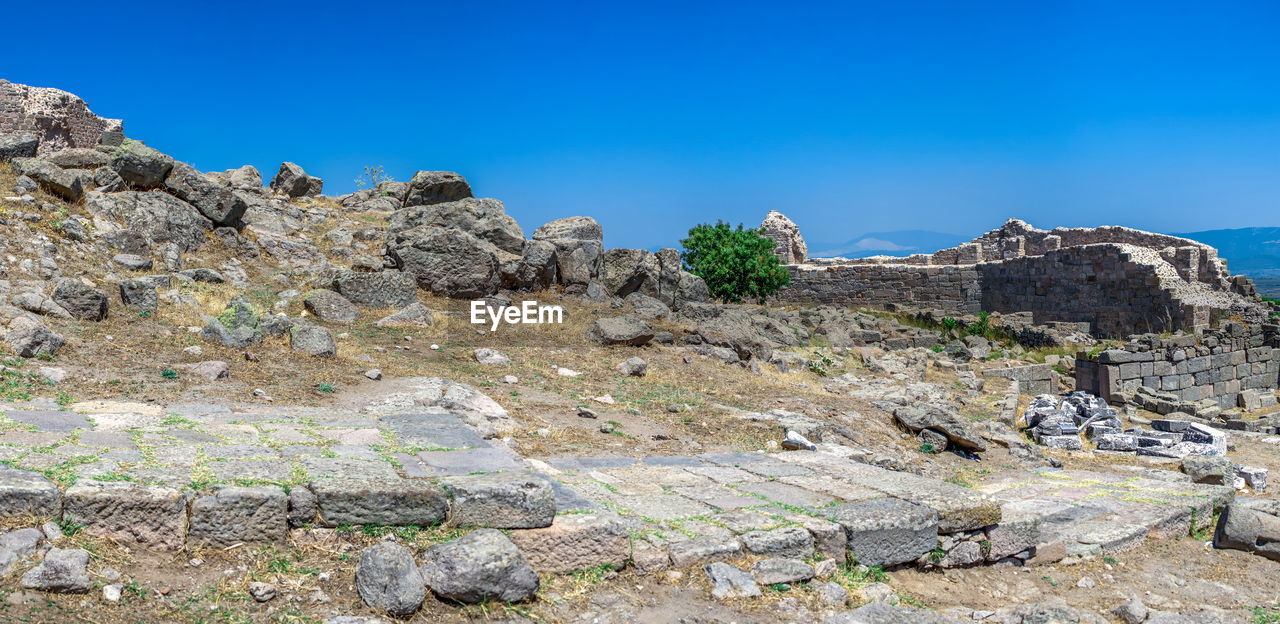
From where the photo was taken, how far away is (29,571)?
11.9 feet

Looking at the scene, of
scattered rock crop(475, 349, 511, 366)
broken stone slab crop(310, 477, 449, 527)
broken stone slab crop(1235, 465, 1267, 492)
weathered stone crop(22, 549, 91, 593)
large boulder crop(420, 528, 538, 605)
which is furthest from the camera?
scattered rock crop(475, 349, 511, 366)

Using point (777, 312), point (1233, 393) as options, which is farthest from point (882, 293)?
point (1233, 393)

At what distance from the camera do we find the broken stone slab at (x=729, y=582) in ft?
14.0

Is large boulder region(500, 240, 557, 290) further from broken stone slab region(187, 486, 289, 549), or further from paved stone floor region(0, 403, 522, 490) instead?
broken stone slab region(187, 486, 289, 549)

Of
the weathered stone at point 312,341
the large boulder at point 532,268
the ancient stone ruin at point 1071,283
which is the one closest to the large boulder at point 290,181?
the large boulder at point 532,268

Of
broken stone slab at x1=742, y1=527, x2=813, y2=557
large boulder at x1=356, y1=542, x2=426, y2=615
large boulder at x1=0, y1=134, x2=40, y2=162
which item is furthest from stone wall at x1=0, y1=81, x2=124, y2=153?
broken stone slab at x1=742, y1=527, x2=813, y2=557

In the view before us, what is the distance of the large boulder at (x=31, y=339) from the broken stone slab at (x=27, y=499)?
455 centimetres

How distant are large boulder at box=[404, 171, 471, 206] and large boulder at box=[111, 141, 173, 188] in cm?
551

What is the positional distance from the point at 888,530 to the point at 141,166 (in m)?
13.9

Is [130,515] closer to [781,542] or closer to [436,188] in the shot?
[781,542]

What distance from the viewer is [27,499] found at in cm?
390

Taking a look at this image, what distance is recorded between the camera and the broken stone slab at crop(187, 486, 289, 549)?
4066mm

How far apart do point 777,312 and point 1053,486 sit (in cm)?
1268

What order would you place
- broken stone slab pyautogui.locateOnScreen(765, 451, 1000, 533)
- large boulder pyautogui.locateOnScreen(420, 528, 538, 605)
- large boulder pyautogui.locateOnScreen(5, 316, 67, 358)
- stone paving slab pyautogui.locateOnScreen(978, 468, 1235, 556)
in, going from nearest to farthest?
1. large boulder pyautogui.locateOnScreen(420, 528, 538, 605)
2. broken stone slab pyautogui.locateOnScreen(765, 451, 1000, 533)
3. stone paving slab pyautogui.locateOnScreen(978, 468, 1235, 556)
4. large boulder pyautogui.locateOnScreen(5, 316, 67, 358)
